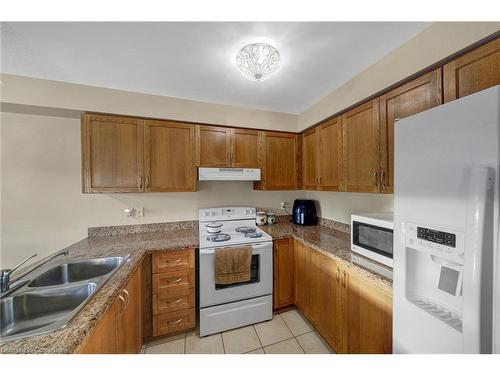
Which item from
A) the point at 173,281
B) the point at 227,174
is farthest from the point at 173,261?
the point at 227,174

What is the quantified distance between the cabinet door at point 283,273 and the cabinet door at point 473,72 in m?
1.65

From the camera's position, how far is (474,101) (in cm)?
59

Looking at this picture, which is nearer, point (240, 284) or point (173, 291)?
point (173, 291)

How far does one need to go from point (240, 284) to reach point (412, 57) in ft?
7.03

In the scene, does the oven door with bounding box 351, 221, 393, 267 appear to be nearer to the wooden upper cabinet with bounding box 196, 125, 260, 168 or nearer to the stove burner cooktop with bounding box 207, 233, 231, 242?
the stove burner cooktop with bounding box 207, 233, 231, 242

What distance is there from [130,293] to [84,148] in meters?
1.36

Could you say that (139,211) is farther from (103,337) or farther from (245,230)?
(103,337)

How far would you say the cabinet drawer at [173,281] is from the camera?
166 centimetres

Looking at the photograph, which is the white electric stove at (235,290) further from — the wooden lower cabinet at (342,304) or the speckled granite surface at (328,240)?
the wooden lower cabinet at (342,304)

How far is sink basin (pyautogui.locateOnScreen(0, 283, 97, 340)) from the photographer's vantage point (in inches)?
38.0

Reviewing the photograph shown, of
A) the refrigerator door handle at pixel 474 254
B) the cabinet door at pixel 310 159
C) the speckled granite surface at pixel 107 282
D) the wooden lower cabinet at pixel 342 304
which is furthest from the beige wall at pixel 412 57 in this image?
the speckled granite surface at pixel 107 282

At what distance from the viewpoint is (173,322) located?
170 centimetres
